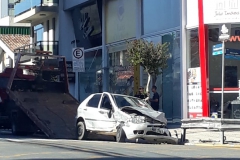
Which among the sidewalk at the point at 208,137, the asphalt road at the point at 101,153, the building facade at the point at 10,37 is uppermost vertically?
the building facade at the point at 10,37

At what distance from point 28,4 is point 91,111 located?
21.3m

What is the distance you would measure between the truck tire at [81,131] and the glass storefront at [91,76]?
12829 millimetres

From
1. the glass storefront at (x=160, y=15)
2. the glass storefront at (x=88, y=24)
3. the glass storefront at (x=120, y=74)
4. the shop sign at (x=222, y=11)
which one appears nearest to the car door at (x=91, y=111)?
the shop sign at (x=222, y=11)

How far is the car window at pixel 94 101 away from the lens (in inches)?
760

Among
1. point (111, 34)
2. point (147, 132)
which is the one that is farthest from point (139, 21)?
point (147, 132)

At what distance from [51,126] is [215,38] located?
7.48 m

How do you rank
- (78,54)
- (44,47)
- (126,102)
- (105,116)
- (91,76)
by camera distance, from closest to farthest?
(105,116), (126,102), (78,54), (91,76), (44,47)

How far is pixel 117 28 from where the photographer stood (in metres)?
30.3

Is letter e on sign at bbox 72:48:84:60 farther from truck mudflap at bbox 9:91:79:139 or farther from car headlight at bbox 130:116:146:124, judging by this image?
car headlight at bbox 130:116:146:124

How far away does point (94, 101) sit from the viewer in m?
19.5

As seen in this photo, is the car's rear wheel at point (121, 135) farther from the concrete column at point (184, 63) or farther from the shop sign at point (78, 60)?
the shop sign at point (78, 60)

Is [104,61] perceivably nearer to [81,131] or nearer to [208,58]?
[208,58]

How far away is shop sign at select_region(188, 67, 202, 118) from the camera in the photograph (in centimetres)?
2359

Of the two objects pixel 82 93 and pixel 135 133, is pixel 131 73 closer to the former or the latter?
pixel 82 93
